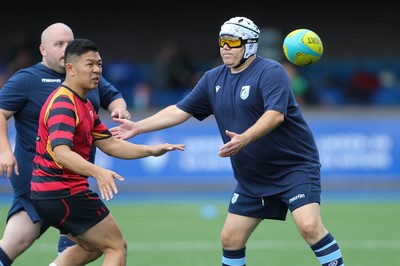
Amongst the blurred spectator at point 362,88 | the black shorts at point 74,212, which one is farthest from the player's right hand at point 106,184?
the blurred spectator at point 362,88

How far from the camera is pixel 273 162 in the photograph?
28.2 feet

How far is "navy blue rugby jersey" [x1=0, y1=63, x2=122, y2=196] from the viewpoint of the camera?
862 centimetres

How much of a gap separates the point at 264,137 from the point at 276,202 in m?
0.64

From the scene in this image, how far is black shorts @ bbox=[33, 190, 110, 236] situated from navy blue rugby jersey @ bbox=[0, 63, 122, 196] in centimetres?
112

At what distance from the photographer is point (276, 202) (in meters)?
8.73

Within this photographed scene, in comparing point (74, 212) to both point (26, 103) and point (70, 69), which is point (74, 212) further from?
point (26, 103)

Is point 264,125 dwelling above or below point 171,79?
above

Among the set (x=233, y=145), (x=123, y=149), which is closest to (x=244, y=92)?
(x=233, y=145)

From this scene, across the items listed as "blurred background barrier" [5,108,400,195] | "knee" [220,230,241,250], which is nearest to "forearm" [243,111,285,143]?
"knee" [220,230,241,250]

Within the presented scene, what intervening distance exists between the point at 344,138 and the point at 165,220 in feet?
14.1

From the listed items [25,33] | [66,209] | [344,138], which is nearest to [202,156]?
[344,138]

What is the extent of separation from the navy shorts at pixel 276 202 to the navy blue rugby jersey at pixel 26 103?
1468 millimetres

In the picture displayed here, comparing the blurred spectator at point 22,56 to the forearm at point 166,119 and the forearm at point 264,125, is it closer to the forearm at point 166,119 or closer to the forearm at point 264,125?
the forearm at point 166,119

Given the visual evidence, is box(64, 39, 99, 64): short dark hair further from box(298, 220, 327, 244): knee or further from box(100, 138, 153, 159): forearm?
box(298, 220, 327, 244): knee
